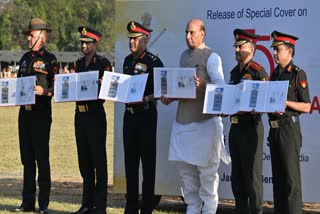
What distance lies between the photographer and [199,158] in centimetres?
737

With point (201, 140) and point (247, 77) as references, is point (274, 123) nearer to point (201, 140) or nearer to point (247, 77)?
point (247, 77)

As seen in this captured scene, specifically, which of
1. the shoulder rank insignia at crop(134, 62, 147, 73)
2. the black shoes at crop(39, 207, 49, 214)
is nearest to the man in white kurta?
the shoulder rank insignia at crop(134, 62, 147, 73)

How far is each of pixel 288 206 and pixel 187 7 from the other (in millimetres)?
3018

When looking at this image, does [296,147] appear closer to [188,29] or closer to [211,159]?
[211,159]

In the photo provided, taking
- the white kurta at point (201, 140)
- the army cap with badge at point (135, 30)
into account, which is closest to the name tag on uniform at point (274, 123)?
the white kurta at point (201, 140)

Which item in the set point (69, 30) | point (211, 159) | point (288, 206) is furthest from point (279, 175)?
point (69, 30)

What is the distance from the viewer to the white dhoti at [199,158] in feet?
24.2

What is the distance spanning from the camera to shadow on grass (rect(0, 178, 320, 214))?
363 inches

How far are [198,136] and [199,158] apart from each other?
0.23 meters

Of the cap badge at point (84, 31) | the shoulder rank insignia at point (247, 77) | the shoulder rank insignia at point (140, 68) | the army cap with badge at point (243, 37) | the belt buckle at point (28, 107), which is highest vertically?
the cap badge at point (84, 31)

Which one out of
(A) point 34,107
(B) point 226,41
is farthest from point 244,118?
(A) point 34,107

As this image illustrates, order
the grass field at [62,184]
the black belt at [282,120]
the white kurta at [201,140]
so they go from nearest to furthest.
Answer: the black belt at [282,120] → the white kurta at [201,140] → the grass field at [62,184]

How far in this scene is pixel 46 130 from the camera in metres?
8.54

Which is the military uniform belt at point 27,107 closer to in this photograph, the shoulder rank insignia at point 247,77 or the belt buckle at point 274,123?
the shoulder rank insignia at point 247,77
